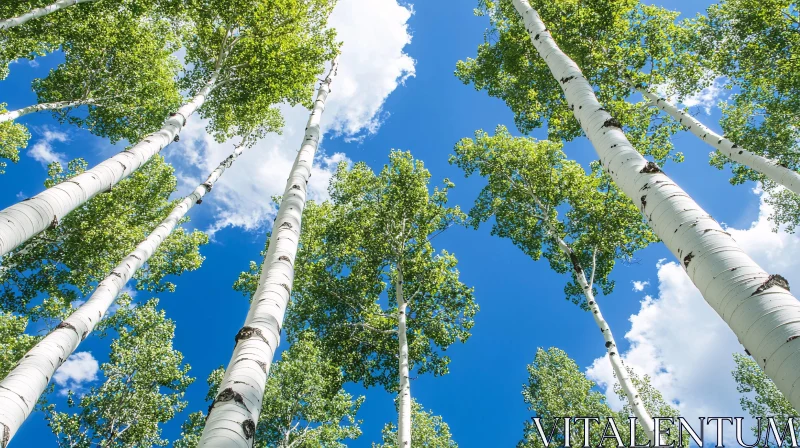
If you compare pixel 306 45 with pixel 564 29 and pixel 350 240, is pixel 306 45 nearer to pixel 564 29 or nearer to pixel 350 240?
pixel 350 240

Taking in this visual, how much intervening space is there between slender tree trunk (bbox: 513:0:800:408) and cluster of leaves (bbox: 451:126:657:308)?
8.92 m

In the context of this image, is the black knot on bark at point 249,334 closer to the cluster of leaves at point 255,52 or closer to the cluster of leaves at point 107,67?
the cluster of leaves at point 255,52

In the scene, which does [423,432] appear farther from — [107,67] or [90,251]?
[107,67]

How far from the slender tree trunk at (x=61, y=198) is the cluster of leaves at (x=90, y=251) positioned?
30.1 feet

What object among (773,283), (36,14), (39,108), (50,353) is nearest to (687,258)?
(773,283)

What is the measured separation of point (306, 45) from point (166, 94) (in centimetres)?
617

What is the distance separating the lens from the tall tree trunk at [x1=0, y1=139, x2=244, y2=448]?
13.1 feet

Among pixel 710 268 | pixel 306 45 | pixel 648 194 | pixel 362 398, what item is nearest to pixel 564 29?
pixel 306 45

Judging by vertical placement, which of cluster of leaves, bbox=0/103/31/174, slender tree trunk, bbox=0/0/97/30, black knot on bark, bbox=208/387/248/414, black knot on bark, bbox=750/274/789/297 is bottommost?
black knot on bark, bbox=208/387/248/414

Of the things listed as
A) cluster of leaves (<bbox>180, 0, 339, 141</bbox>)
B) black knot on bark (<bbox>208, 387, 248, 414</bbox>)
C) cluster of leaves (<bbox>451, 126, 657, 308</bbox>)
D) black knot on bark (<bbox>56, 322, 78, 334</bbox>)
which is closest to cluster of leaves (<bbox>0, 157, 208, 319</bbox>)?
cluster of leaves (<bbox>180, 0, 339, 141</bbox>)

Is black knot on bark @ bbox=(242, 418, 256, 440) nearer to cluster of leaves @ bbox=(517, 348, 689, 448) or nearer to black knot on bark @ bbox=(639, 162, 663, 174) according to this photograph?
black knot on bark @ bbox=(639, 162, 663, 174)

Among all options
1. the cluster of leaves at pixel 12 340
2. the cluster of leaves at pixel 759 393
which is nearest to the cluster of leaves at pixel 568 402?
the cluster of leaves at pixel 759 393

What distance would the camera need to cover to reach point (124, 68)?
44.5 feet

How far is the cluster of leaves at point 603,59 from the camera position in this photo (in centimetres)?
1064
